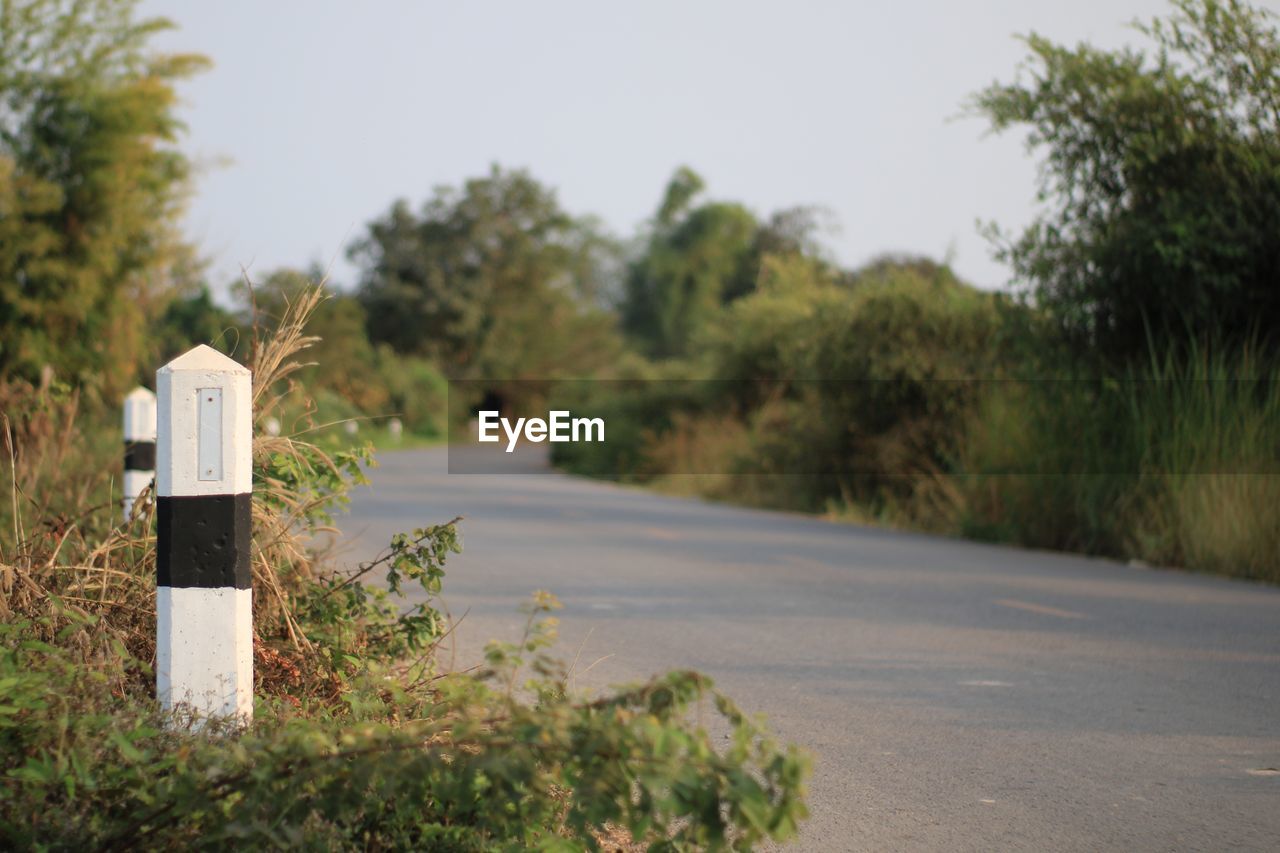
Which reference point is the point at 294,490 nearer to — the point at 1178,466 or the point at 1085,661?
the point at 1085,661

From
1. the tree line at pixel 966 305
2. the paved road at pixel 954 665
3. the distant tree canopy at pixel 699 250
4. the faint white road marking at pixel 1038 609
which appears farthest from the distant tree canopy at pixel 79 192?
the distant tree canopy at pixel 699 250

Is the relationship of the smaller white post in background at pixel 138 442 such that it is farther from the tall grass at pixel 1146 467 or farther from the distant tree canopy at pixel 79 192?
the distant tree canopy at pixel 79 192

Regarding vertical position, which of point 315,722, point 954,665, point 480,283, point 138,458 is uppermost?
point 480,283

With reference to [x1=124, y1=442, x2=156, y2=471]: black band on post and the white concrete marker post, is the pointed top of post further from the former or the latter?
[x1=124, y1=442, x2=156, y2=471]: black band on post

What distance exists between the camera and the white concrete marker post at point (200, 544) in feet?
12.4

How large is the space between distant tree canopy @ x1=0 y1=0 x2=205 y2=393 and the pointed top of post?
20237mm

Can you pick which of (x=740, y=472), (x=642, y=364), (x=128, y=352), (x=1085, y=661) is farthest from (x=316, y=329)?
(x=1085, y=661)

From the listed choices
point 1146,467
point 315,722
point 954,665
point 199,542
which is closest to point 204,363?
point 199,542

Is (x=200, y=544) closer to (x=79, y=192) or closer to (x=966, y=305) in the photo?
(x=966, y=305)

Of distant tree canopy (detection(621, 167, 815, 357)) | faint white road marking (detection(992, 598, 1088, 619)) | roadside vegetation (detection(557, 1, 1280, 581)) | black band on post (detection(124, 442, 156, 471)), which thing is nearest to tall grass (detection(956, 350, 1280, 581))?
roadside vegetation (detection(557, 1, 1280, 581))

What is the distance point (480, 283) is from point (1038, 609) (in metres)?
67.1

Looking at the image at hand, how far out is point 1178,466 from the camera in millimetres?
13211

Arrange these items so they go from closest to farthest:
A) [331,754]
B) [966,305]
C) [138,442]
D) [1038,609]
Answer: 1. [331,754]
2. [1038,609]
3. [138,442]
4. [966,305]

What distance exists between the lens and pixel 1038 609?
375 inches
